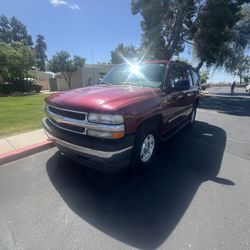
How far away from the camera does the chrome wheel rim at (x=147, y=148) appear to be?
355 cm

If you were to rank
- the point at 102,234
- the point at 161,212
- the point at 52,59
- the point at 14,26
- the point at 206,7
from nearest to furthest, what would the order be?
1. the point at 102,234
2. the point at 161,212
3. the point at 206,7
4. the point at 52,59
5. the point at 14,26

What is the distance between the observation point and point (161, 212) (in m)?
2.74

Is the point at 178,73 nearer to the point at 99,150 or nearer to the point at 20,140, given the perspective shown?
the point at 99,150

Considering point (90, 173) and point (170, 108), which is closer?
point (90, 173)

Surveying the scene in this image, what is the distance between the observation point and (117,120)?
8.89 feet

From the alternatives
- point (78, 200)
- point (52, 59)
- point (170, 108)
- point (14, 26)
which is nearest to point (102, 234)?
point (78, 200)

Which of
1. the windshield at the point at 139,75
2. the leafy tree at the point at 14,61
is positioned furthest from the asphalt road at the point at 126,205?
the leafy tree at the point at 14,61

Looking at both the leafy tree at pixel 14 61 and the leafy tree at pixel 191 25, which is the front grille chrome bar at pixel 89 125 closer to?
the leafy tree at pixel 191 25

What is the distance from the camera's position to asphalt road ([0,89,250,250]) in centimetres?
229

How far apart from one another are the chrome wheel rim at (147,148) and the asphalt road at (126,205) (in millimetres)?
312

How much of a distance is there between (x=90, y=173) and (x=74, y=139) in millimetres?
942

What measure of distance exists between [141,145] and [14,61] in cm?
2663

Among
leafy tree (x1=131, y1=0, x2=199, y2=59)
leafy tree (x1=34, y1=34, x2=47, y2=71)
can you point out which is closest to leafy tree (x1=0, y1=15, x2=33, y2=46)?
leafy tree (x1=34, y1=34, x2=47, y2=71)

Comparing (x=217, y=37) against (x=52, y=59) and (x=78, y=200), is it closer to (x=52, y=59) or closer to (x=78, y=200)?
(x=78, y=200)
